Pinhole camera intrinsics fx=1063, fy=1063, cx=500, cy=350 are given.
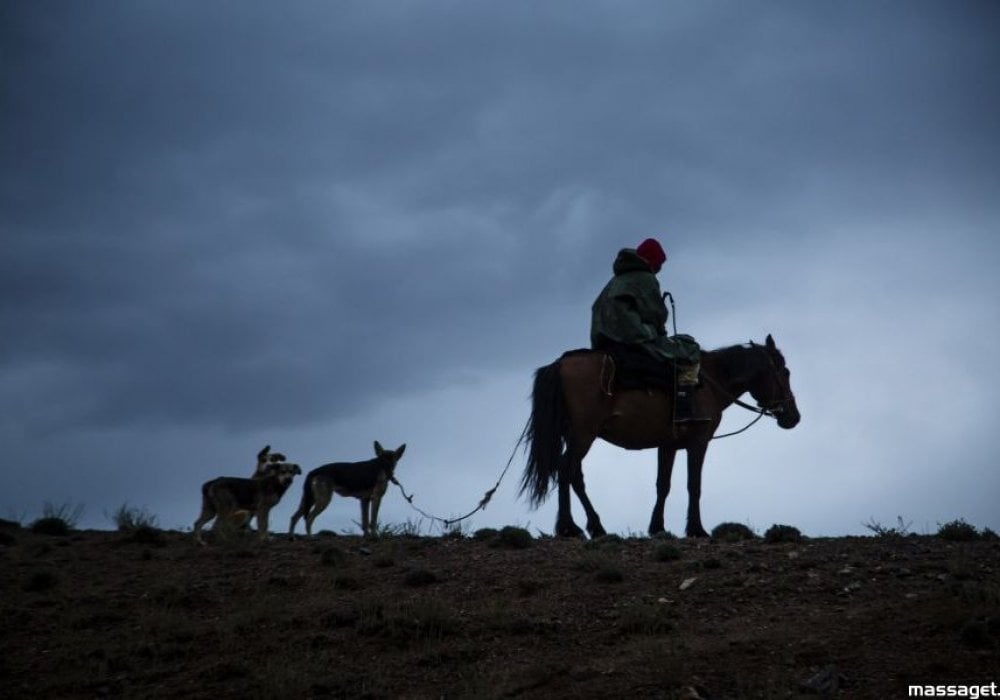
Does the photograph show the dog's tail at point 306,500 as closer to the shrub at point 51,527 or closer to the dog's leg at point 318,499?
the dog's leg at point 318,499

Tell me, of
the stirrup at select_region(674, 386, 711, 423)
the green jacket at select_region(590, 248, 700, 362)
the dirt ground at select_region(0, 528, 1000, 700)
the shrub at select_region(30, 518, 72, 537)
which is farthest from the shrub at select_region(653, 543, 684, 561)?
the shrub at select_region(30, 518, 72, 537)

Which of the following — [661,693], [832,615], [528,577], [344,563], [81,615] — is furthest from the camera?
[344,563]

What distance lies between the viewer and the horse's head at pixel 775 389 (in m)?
18.9

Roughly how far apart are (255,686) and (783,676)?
16.0 feet

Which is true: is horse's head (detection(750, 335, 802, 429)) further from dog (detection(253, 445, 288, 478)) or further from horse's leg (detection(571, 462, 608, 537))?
dog (detection(253, 445, 288, 478))

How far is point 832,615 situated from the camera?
1093 cm

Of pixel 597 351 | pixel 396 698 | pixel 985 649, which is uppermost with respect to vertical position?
pixel 597 351

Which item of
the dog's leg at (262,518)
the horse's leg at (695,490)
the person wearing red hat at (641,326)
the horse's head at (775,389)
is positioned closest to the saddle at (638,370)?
the person wearing red hat at (641,326)

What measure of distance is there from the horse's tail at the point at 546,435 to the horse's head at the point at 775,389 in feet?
13.0

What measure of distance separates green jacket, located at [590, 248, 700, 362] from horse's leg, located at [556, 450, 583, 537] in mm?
2211

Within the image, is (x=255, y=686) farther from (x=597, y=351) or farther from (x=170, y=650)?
(x=597, y=351)

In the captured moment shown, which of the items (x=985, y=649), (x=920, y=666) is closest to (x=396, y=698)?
(x=920, y=666)

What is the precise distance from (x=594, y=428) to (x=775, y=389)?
391cm

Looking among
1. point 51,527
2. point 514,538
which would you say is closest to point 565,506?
point 514,538
